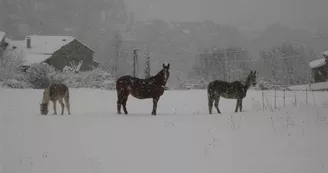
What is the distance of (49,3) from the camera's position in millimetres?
159875

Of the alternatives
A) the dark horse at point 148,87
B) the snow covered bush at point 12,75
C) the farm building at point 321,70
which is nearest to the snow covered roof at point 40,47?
the snow covered bush at point 12,75

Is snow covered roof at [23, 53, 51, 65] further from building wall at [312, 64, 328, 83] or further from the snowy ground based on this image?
building wall at [312, 64, 328, 83]

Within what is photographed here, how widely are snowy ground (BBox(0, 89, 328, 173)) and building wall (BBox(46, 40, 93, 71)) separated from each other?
49.6 meters

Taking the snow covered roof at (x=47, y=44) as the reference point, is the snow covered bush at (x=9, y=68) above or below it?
below

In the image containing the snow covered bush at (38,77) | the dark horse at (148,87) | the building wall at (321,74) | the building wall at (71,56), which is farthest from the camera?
the building wall at (71,56)

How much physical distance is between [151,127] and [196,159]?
3.44 m

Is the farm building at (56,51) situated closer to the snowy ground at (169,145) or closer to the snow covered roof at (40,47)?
the snow covered roof at (40,47)

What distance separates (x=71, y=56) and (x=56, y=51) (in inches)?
124

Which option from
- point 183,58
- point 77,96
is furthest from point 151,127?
point 183,58

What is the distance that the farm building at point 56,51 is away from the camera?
57.2 meters

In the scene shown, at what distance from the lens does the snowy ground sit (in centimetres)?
581

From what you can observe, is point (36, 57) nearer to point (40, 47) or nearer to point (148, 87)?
point (40, 47)

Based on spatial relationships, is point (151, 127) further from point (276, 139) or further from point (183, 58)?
point (183, 58)

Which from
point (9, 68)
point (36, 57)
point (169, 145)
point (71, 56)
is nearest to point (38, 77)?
point (9, 68)
